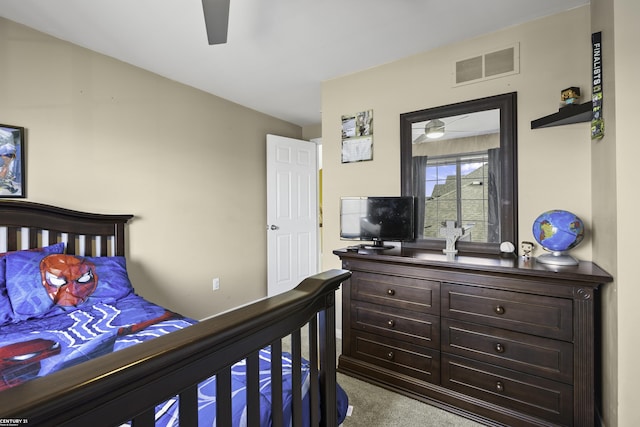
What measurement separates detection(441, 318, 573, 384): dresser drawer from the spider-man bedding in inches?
37.6

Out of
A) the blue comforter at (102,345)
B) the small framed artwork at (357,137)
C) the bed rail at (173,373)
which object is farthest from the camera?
the small framed artwork at (357,137)

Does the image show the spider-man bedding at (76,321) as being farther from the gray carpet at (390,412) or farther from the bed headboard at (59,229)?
the gray carpet at (390,412)

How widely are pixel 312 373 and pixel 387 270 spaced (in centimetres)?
129

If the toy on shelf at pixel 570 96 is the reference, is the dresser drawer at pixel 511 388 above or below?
below

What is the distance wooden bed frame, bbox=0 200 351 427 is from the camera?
1.29ft

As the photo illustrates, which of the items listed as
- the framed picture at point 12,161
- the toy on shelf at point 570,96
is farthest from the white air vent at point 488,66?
the framed picture at point 12,161

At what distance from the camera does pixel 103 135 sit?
8.29 ft

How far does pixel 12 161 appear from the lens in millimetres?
2035

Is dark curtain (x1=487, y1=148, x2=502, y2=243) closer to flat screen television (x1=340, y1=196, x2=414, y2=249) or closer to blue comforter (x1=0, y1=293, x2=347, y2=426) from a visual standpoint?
flat screen television (x1=340, y1=196, x2=414, y2=249)

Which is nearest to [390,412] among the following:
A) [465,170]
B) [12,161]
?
[465,170]

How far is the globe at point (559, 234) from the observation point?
175 centimetres

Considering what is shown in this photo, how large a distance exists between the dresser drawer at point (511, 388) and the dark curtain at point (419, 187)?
0.97 meters

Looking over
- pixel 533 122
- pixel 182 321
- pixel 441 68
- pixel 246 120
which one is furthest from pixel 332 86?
pixel 182 321

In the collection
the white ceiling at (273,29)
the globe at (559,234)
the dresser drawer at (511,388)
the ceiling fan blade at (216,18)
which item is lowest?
the dresser drawer at (511,388)
